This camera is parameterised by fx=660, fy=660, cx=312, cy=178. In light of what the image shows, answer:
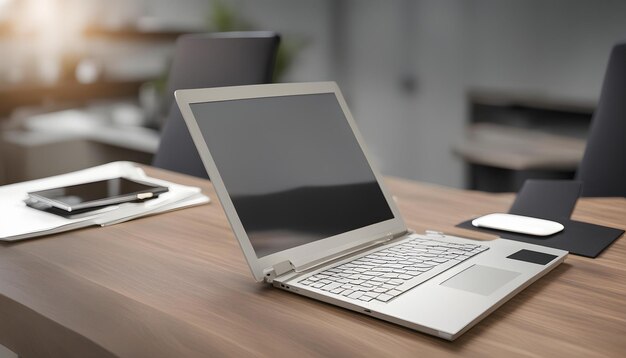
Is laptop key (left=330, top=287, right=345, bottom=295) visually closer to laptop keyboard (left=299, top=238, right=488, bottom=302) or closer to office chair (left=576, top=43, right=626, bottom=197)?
laptop keyboard (left=299, top=238, right=488, bottom=302)

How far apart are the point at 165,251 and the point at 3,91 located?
2.97m

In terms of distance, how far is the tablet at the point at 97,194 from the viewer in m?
1.13

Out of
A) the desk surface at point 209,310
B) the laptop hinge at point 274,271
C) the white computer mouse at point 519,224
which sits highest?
the white computer mouse at point 519,224

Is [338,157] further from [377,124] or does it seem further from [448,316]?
[377,124]

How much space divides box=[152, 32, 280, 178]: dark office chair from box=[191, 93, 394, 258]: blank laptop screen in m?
0.75

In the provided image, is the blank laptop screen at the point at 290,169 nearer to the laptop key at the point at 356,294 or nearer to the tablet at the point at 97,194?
the laptop key at the point at 356,294

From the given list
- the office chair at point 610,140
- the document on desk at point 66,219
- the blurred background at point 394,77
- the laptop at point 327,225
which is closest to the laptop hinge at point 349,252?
the laptop at point 327,225

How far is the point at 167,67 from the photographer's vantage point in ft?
Result: 13.6

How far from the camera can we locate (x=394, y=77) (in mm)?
4582

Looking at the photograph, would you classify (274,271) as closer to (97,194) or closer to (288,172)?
(288,172)

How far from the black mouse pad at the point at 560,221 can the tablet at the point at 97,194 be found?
57 centimetres

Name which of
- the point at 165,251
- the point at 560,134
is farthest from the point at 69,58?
the point at 165,251

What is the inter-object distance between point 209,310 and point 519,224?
529 mm

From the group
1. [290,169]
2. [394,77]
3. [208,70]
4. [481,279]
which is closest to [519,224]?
[481,279]
